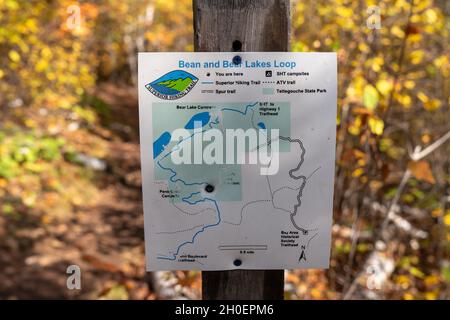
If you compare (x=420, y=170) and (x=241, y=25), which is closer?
(x=241, y=25)

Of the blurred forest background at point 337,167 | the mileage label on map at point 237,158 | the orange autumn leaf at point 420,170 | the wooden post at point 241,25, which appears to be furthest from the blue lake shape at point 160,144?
the orange autumn leaf at point 420,170

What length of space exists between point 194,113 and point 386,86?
82.1 inches

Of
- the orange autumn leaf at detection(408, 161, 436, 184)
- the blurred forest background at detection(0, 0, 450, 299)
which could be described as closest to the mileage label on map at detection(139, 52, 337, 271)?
the blurred forest background at detection(0, 0, 450, 299)

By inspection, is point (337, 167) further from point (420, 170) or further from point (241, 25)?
point (241, 25)

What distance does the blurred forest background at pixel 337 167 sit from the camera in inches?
150

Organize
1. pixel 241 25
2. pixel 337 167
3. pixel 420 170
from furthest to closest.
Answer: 1. pixel 337 167
2. pixel 420 170
3. pixel 241 25

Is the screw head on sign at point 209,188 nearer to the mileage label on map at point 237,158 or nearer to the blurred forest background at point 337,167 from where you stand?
the mileage label on map at point 237,158

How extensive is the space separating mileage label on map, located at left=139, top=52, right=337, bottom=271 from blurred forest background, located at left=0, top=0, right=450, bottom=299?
1.07 meters

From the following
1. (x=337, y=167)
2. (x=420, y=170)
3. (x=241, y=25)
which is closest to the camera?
(x=241, y=25)

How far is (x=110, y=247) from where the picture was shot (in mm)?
6082

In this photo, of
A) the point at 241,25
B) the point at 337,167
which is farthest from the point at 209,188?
the point at 337,167

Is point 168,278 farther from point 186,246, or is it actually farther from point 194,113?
point 194,113

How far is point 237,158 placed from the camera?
1.77 metres

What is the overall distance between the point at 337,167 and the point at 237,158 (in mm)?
2981
